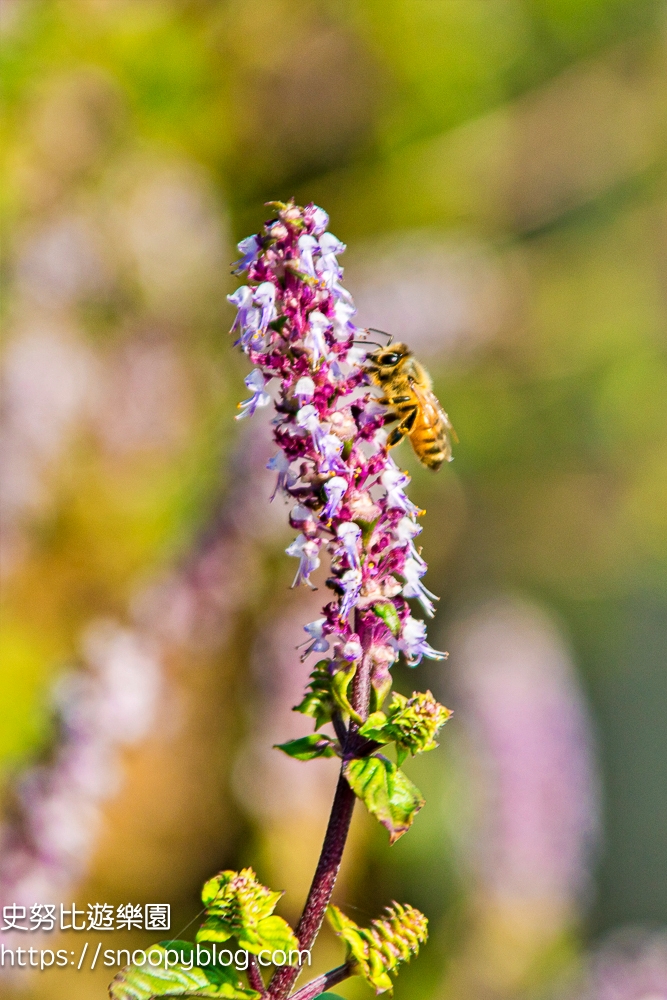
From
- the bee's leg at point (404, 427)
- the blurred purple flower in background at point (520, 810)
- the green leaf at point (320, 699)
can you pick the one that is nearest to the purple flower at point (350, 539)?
the green leaf at point (320, 699)

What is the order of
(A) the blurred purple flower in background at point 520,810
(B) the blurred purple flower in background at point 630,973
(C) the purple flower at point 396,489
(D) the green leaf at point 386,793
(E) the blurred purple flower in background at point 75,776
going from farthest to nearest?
(A) the blurred purple flower in background at point 520,810 < (B) the blurred purple flower in background at point 630,973 < (E) the blurred purple flower in background at point 75,776 < (C) the purple flower at point 396,489 < (D) the green leaf at point 386,793

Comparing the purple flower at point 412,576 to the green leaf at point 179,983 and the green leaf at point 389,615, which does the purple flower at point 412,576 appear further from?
the green leaf at point 179,983

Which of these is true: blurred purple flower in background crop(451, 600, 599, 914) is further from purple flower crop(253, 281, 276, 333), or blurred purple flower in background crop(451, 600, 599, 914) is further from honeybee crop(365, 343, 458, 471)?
purple flower crop(253, 281, 276, 333)

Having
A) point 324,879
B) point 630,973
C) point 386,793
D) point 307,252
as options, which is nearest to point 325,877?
point 324,879

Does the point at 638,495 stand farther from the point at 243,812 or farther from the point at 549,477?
the point at 243,812

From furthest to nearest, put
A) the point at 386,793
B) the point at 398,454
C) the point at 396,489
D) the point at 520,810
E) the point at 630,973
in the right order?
the point at 520,810 → the point at 398,454 → the point at 630,973 → the point at 396,489 → the point at 386,793

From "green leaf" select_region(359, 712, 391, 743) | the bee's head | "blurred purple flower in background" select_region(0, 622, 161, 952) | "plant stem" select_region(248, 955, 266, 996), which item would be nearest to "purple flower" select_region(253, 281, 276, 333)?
"green leaf" select_region(359, 712, 391, 743)

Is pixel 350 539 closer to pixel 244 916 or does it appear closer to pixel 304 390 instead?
pixel 304 390
